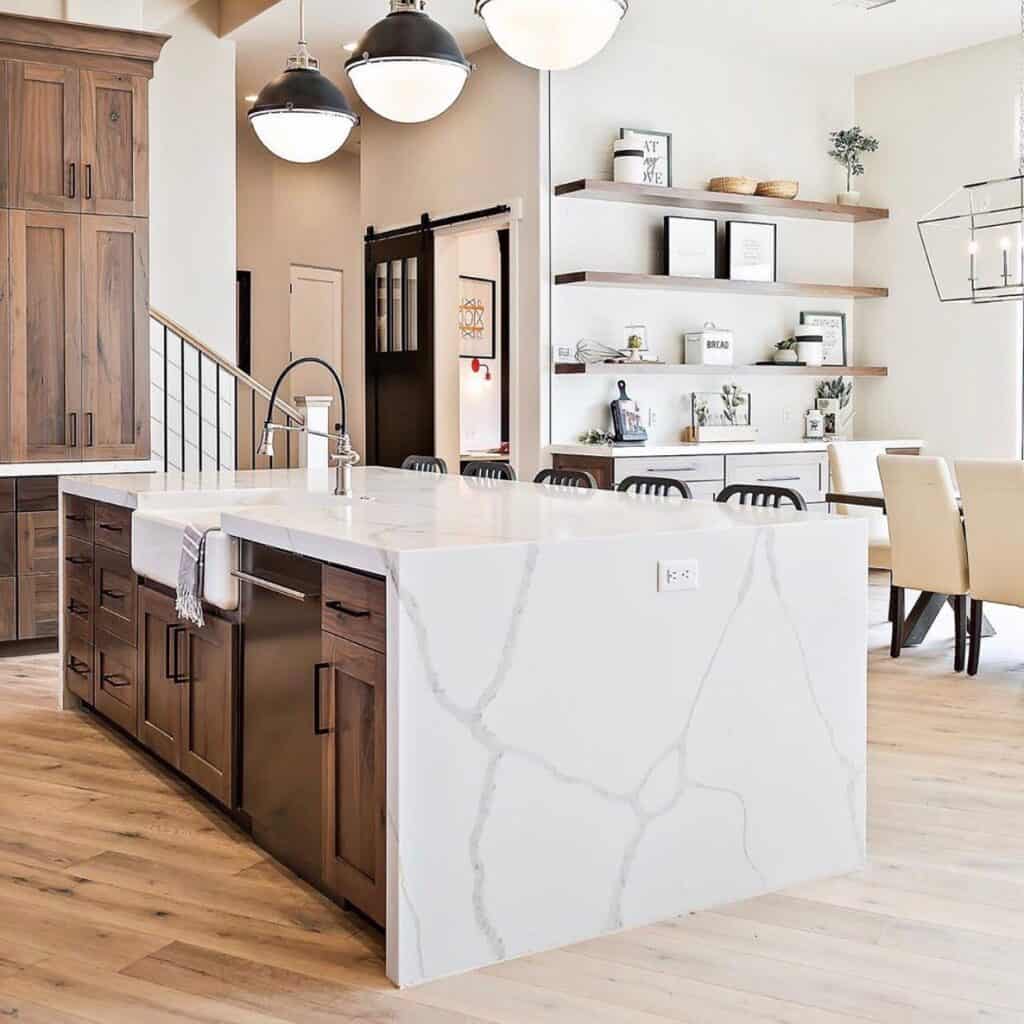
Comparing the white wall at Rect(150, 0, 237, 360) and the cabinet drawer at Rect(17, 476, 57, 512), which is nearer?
the cabinet drawer at Rect(17, 476, 57, 512)

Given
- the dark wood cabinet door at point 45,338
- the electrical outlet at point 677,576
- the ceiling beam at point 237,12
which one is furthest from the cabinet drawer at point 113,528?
the ceiling beam at point 237,12

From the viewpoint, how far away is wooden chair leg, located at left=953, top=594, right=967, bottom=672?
5402 millimetres

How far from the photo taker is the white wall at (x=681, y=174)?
730 cm

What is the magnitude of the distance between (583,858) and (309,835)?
67 cm

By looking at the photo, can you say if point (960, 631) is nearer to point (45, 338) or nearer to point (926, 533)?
point (926, 533)

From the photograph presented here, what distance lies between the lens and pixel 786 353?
805 cm

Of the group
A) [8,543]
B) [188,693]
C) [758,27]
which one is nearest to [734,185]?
[758,27]

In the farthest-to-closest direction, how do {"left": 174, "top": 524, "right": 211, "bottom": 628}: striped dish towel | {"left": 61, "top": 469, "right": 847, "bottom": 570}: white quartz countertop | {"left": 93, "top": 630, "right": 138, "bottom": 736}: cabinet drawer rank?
{"left": 93, "top": 630, "right": 138, "bottom": 736}: cabinet drawer → {"left": 174, "top": 524, "right": 211, "bottom": 628}: striped dish towel → {"left": 61, "top": 469, "right": 847, "bottom": 570}: white quartz countertop

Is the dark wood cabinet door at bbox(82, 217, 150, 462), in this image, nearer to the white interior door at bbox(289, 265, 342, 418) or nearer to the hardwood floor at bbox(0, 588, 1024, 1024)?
the hardwood floor at bbox(0, 588, 1024, 1024)

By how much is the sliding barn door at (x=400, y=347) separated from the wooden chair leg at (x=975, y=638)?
384 cm

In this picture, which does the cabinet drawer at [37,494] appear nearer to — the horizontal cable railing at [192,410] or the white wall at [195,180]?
the horizontal cable railing at [192,410]

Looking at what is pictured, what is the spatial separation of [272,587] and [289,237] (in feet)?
24.1

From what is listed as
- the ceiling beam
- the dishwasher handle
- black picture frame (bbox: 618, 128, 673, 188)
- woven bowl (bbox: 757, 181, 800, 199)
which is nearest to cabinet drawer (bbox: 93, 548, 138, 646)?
the dishwasher handle

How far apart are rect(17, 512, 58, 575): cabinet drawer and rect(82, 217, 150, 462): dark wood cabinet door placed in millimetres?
354
